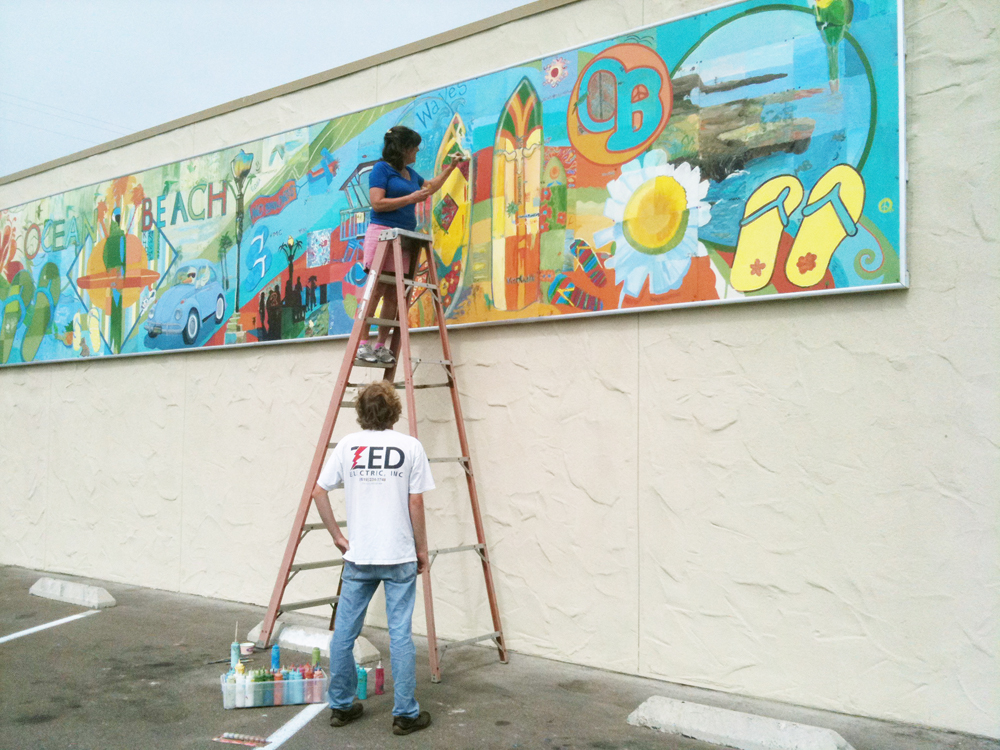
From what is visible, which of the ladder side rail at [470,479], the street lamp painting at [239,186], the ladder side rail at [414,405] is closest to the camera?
the ladder side rail at [414,405]

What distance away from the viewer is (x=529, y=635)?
5488 mm

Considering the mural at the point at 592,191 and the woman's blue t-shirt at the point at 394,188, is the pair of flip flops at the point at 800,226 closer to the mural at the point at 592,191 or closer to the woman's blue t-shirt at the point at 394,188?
the mural at the point at 592,191

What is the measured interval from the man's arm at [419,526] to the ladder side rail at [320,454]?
3.88ft

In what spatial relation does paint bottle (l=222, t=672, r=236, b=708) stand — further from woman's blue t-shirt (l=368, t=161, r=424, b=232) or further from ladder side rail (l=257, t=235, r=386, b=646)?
woman's blue t-shirt (l=368, t=161, r=424, b=232)

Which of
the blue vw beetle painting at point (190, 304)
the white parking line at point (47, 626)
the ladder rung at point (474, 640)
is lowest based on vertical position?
the white parking line at point (47, 626)

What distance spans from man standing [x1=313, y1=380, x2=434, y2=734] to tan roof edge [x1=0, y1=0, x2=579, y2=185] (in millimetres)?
2911

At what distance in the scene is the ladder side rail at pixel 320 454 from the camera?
210 inches

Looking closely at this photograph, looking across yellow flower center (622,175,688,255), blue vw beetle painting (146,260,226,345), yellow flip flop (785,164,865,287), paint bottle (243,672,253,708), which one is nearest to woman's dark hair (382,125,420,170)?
yellow flower center (622,175,688,255)

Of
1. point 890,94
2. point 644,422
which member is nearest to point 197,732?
point 644,422

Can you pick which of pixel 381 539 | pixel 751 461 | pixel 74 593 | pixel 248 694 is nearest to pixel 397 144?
pixel 381 539

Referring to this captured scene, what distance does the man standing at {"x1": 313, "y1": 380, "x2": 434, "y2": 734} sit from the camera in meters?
4.20

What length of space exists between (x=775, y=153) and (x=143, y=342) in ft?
19.2

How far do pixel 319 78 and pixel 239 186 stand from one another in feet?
3.81

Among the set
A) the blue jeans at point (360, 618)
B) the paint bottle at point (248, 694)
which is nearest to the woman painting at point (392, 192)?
the blue jeans at point (360, 618)
